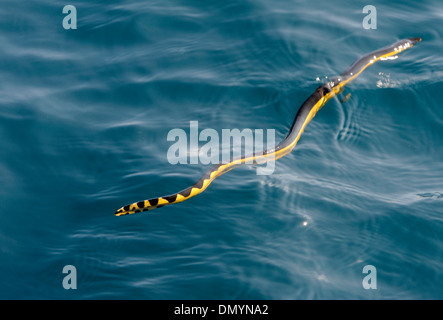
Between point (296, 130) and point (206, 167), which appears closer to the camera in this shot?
point (206, 167)

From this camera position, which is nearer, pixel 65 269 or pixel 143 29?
pixel 65 269

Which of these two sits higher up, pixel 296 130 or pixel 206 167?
pixel 296 130

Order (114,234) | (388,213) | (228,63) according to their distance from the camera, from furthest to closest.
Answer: (228,63) < (388,213) < (114,234)

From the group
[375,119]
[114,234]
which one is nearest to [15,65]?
[114,234]

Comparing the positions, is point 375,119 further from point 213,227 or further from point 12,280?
point 12,280
